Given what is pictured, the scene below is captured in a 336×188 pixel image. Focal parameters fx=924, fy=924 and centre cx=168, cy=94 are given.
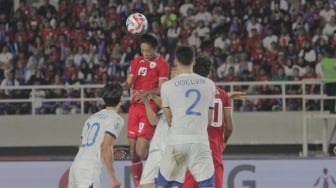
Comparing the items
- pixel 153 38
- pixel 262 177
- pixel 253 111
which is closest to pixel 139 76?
pixel 153 38

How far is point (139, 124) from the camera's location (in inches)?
500

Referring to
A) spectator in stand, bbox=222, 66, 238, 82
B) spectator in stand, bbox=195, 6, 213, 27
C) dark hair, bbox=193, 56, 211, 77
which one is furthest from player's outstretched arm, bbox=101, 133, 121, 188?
spectator in stand, bbox=195, 6, 213, 27

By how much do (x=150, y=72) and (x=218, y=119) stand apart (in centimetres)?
213

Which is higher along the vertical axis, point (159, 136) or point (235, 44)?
point (235, 44)

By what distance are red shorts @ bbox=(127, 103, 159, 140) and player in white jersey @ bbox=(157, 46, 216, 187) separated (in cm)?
248

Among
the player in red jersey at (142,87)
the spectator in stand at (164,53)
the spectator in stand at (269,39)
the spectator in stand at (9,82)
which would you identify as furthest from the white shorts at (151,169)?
the spectator in stand at (9,82)

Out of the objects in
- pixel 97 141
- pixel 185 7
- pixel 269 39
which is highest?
pixel 185 7

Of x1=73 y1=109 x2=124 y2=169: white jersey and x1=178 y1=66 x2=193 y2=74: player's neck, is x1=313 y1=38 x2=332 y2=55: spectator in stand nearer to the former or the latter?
x1=178 y1=66 x2=193 y2=74: player's neck

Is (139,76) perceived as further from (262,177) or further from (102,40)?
(102,40)

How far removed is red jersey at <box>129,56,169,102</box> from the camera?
12.5m

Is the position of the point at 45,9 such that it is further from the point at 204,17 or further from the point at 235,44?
the point at 235,44

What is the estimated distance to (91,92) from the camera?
24.0 m

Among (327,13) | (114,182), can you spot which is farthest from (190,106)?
(327,13)

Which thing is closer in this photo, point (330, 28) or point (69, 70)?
point (330, 28)
